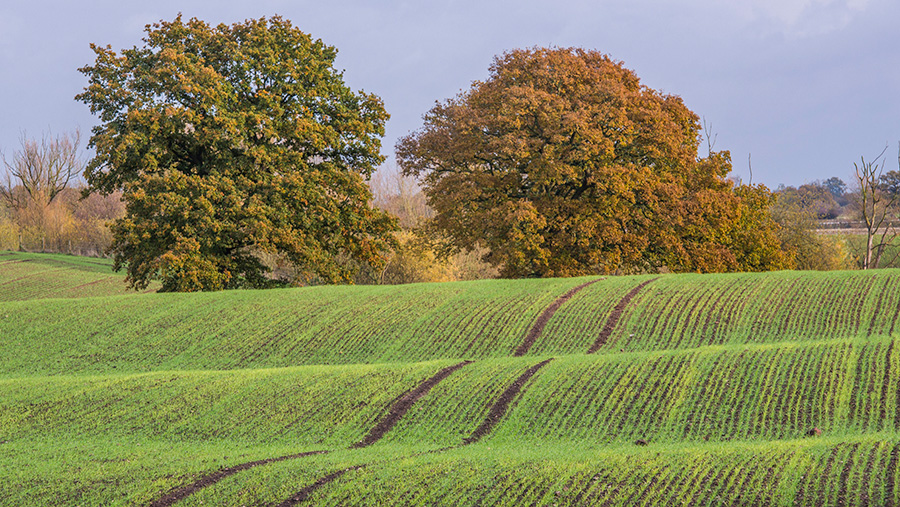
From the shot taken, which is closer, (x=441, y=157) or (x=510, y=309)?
(x=510, y=309)

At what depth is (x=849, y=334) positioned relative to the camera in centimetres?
2045

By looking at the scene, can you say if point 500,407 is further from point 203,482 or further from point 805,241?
point 805,241

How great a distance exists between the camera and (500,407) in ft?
50.9

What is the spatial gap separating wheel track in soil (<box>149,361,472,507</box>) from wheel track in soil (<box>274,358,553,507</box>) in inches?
1.2

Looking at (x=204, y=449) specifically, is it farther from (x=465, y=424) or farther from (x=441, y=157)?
(x=441, y=157)

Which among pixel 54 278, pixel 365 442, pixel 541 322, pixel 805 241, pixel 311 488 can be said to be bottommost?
pixel 365 442

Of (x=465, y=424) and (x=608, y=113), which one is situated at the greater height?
(x=608, y=113)

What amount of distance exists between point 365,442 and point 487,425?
236 cm

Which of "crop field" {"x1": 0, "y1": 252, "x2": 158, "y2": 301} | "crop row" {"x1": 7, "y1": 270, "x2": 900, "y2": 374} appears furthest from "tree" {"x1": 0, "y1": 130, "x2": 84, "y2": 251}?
"crop row" {"x1": 7, "y1": 270, "x2": 900, "y2": 374}

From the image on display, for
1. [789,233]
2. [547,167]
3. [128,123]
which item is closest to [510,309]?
[547,167]

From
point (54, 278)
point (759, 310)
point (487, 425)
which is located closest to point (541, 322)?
point (759, 310)

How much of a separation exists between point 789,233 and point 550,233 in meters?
19.5

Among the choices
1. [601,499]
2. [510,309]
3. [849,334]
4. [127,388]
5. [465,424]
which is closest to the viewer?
[601,499]

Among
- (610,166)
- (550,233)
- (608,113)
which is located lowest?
Answer: (550,233)
